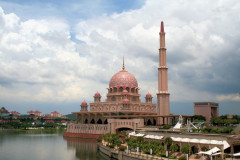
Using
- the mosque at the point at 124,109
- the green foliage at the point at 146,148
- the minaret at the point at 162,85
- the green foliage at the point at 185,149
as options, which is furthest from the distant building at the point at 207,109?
the green foliage at the point at 185,149

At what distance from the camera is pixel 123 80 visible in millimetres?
67000

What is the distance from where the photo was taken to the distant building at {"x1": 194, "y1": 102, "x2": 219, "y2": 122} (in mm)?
59344

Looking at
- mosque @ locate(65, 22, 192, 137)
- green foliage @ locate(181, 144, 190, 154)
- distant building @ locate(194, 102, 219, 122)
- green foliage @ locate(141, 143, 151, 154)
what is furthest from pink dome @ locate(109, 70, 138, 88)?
green foliage @ locate(181, 144, 190, 154)

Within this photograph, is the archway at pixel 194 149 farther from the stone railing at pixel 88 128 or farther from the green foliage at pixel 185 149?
the stone railing at pixel 88 128

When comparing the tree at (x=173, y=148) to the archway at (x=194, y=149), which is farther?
the archway at (x=194, y=149)

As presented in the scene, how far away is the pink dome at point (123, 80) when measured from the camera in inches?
2628

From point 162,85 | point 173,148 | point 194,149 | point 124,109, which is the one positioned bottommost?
point 194,149

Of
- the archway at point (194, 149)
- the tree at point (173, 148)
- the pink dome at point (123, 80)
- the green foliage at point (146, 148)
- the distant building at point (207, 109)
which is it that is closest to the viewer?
the tree at point (173, 148)

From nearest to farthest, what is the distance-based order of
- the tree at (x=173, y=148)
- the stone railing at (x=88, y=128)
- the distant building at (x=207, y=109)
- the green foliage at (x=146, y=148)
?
the tree at (x=173, y=148), the green foliage at (x=146, y=148), the stone railing at (x=88, y=128), the distant building at (x=207, y=109)

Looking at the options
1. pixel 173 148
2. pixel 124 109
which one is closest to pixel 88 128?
pixel 124 109

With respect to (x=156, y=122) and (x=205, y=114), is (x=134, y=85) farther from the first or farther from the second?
(x=205, y=114)

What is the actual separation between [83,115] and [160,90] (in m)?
21.5

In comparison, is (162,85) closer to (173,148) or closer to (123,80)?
(123,80)

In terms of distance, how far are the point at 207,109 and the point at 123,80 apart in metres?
20.3
